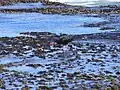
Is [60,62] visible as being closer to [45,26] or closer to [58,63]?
[58,63]

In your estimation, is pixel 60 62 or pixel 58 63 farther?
pixel 60 62

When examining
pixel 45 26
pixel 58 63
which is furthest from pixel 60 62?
pixel 45 26

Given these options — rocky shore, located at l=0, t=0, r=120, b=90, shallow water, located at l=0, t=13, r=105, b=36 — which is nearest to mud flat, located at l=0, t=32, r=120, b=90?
rocky shore, located at l=0, t=0, r=120, b=90

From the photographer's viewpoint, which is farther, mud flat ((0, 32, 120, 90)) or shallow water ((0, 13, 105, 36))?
shallow water ((0, 13, 105, 36))

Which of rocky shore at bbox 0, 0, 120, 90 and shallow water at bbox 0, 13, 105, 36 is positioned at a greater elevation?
rocky shore at bbox 0, 0, 120, 90

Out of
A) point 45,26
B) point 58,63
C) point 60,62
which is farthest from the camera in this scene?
point 45,26

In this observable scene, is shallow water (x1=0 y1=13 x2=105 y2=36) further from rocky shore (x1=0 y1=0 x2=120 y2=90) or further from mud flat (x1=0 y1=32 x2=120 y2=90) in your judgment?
mud flat (x1=0 y1=32 x2=120 y2=90)

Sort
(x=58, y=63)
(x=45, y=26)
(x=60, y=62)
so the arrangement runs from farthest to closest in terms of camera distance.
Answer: (x=45, y=26) → (x=60, y=62) → (x=58, y=63)

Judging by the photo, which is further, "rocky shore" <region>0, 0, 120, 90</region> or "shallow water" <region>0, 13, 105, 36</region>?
"shallow water" <region>0, 13, 105, 36</region>

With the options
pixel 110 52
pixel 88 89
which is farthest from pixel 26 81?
pixel 110 52

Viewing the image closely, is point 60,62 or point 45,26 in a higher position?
point 60,62

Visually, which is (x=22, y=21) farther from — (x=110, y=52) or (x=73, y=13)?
(x=110, y=52)
